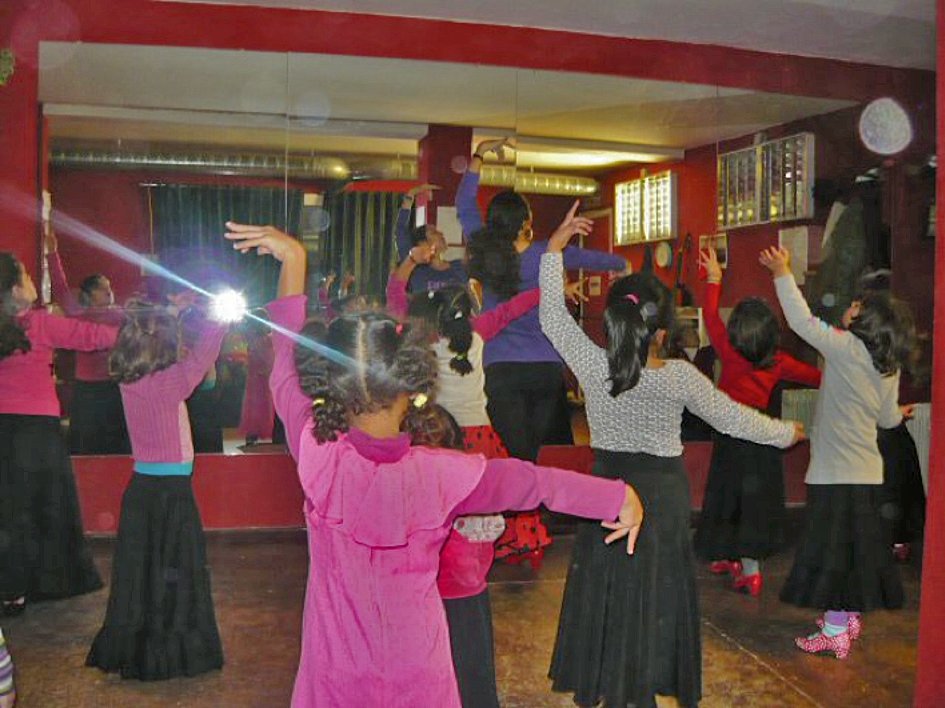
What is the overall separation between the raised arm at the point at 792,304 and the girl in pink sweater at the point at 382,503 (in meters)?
1.81

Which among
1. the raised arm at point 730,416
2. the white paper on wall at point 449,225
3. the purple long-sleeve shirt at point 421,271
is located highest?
the white paper on wall at point 449,225

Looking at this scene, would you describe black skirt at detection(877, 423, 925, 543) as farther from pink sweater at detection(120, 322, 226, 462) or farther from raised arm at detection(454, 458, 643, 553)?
raised arm at detection(454, 458, 643, 553)

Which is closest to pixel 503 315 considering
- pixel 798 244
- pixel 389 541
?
pixel 389 541

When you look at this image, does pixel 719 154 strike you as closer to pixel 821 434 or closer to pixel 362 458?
pixel 821 434

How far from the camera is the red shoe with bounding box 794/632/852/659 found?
152 inches

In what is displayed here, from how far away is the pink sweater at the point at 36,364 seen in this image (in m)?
4.00

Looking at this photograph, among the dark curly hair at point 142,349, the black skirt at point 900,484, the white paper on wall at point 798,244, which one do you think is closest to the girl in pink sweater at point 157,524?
the dark curly hair at point 142,349

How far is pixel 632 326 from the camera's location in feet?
9.56

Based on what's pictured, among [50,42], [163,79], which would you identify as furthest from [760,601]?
[50,42]

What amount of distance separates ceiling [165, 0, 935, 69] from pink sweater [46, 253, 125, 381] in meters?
1.66

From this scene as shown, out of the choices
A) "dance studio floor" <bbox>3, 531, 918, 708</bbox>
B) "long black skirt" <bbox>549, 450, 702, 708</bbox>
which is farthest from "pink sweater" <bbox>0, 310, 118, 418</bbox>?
"long black skirt" <bbox>549, 450, 702, 708</bbox>

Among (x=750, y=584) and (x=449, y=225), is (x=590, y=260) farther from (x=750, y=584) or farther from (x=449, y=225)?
(x=750, y=584)

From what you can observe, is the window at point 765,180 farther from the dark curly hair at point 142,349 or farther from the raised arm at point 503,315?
the dark curly hair at point 142,349

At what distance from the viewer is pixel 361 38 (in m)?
5.33
